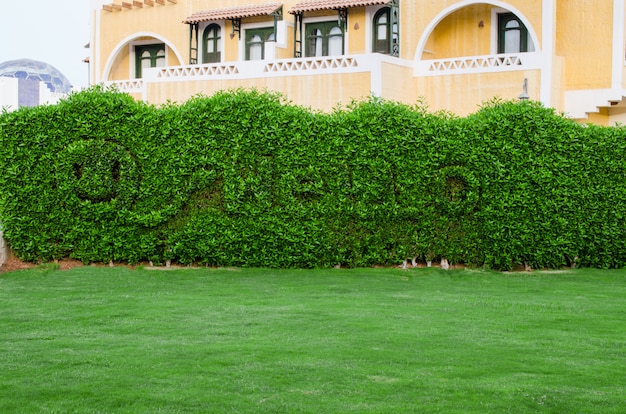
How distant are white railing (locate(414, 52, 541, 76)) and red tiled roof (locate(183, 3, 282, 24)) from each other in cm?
643

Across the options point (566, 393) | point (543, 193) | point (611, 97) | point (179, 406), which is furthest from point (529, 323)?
point (611, 97)

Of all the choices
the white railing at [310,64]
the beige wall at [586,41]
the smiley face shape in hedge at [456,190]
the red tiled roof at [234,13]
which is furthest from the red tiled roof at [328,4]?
the smiley face shape in hedge at [456,190]

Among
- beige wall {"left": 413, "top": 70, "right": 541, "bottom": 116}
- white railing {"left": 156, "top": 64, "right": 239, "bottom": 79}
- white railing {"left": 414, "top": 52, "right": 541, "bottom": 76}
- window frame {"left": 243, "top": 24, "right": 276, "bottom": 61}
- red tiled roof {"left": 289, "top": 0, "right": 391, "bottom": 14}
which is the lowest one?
beige wall {"left": 413, "top": 70, "right": 541, "bottom": 116}

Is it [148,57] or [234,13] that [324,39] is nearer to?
[234,13]

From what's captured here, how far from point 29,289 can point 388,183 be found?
6.53 metres

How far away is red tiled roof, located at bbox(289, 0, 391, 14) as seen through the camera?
30484mm

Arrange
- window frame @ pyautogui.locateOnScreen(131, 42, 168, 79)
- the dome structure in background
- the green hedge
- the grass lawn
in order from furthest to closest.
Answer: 1. the dome structure in background
2. window frame @ pyautogui.locateOnScreen(131, 42, 168, 79)
3. the green hedge
4. the grass lawn

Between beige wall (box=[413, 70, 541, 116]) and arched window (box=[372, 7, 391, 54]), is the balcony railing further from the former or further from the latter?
arched window (box=[372, 7, 391, 54])

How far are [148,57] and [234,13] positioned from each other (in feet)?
16.8

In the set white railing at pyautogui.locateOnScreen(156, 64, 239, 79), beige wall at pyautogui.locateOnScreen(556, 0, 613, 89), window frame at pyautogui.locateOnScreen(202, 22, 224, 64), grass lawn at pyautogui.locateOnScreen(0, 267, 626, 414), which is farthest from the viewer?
window frame at pyautogui.locateOnScreen(202, 22, 224, 64)

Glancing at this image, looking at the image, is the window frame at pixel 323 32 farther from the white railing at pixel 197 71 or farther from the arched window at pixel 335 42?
the white railing at pixel 197 71

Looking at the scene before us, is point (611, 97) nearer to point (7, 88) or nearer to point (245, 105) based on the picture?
point (245, 105)

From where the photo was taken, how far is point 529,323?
11711 mm

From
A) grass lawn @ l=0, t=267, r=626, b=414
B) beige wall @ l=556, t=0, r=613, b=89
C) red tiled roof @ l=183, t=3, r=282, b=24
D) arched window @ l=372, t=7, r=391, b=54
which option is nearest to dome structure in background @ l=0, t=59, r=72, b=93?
red tiled roof @ l=183, t=3, r=282, b=24
